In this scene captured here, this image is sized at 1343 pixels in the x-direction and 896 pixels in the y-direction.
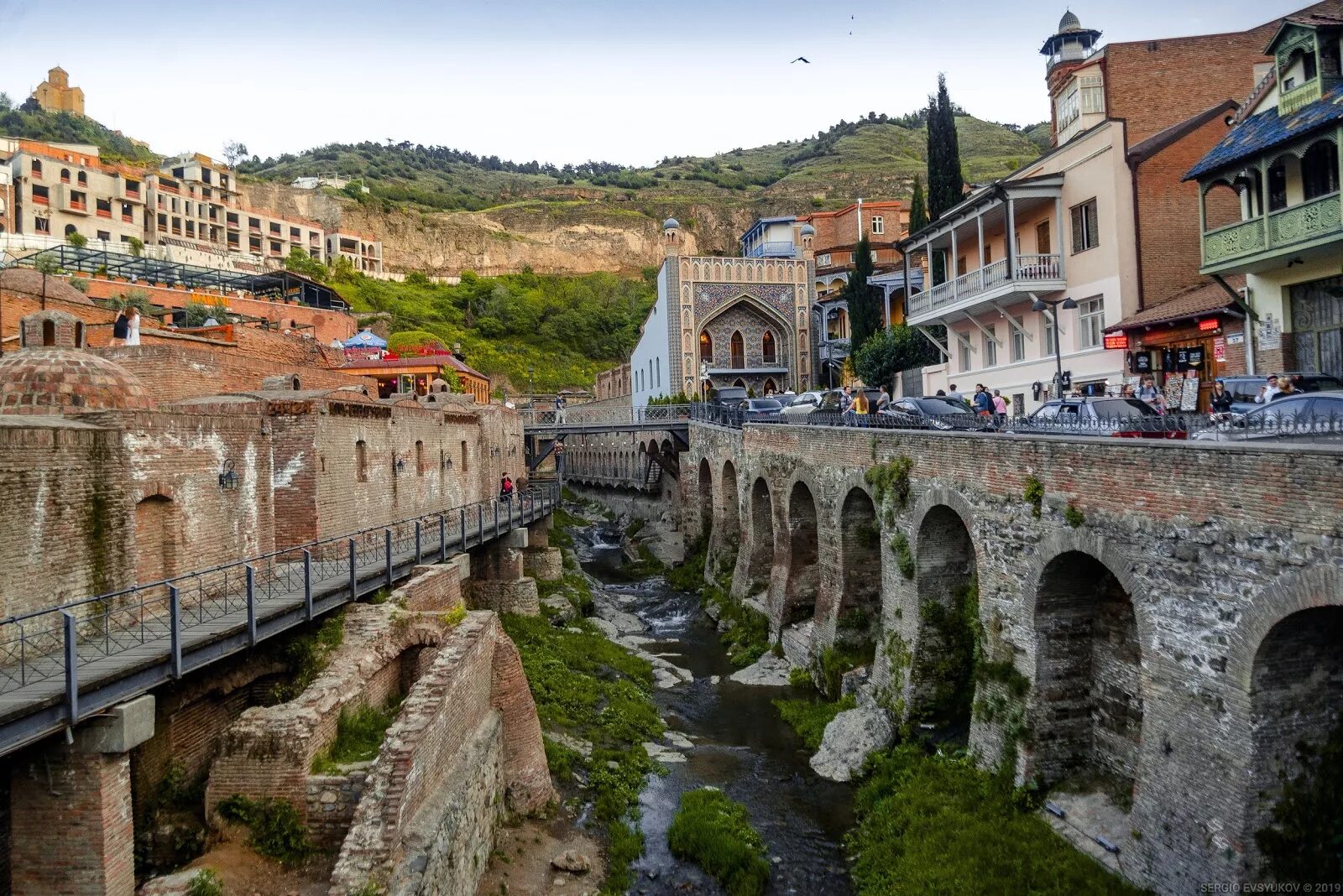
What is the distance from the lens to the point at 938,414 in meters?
19.9

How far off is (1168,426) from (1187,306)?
9239 millimetres

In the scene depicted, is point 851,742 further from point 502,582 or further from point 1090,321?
point 1090,321

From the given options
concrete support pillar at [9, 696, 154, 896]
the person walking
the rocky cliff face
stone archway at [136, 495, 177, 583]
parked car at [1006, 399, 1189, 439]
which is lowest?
concrete support pillar at [9, 696, 154, 896]

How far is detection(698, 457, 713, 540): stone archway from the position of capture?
35.2 metres

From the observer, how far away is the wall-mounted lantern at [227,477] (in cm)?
1391

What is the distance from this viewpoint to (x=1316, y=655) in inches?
328

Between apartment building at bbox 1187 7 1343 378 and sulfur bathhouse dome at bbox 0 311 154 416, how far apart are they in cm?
2026

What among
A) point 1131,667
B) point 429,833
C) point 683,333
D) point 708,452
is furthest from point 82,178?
point 1131,667

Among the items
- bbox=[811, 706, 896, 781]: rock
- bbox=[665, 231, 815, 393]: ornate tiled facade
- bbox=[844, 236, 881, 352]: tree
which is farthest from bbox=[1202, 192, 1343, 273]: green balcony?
bbox=[665, 231, 815, 393]: ornate tiled facade

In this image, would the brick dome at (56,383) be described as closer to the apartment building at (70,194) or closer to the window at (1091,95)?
the window at (1091,95)

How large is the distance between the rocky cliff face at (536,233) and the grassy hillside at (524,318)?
498cm

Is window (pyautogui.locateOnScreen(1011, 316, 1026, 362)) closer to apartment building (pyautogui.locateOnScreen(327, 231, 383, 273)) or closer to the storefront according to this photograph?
the storefront

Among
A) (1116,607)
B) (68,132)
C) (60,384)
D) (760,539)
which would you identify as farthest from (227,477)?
(68,132)

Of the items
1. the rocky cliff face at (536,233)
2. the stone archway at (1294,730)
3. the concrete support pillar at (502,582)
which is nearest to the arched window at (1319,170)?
the stone archway at (1294,730)
